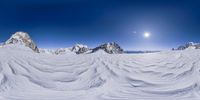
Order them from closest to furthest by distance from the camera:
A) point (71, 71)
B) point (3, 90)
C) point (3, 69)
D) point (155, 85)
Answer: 1. point (3, 90)
2. point (155, 85)
3. point (3, 69)
4. point (71, 71)

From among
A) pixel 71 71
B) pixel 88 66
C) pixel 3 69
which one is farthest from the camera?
pixel 88 66

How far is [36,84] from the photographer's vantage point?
15.8ft

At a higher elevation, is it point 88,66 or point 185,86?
point 88,66

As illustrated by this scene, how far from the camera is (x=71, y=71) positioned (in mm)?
6074

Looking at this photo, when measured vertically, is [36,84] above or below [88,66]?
below

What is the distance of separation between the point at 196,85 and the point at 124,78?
51.8 inches

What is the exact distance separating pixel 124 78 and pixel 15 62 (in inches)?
94.6

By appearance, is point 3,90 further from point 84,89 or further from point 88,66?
point 88,66

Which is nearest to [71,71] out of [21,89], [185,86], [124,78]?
[124,78]

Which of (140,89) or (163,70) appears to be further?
(163,70)

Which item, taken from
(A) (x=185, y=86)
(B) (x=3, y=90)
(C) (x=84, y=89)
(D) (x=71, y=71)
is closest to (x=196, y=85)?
(A) (x=185, y=86)

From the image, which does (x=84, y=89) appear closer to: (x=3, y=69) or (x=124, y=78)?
(x=124, y=78)

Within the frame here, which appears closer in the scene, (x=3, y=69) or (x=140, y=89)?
(x=140, y=89)

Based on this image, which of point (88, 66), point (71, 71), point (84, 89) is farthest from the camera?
point (88, 66)
